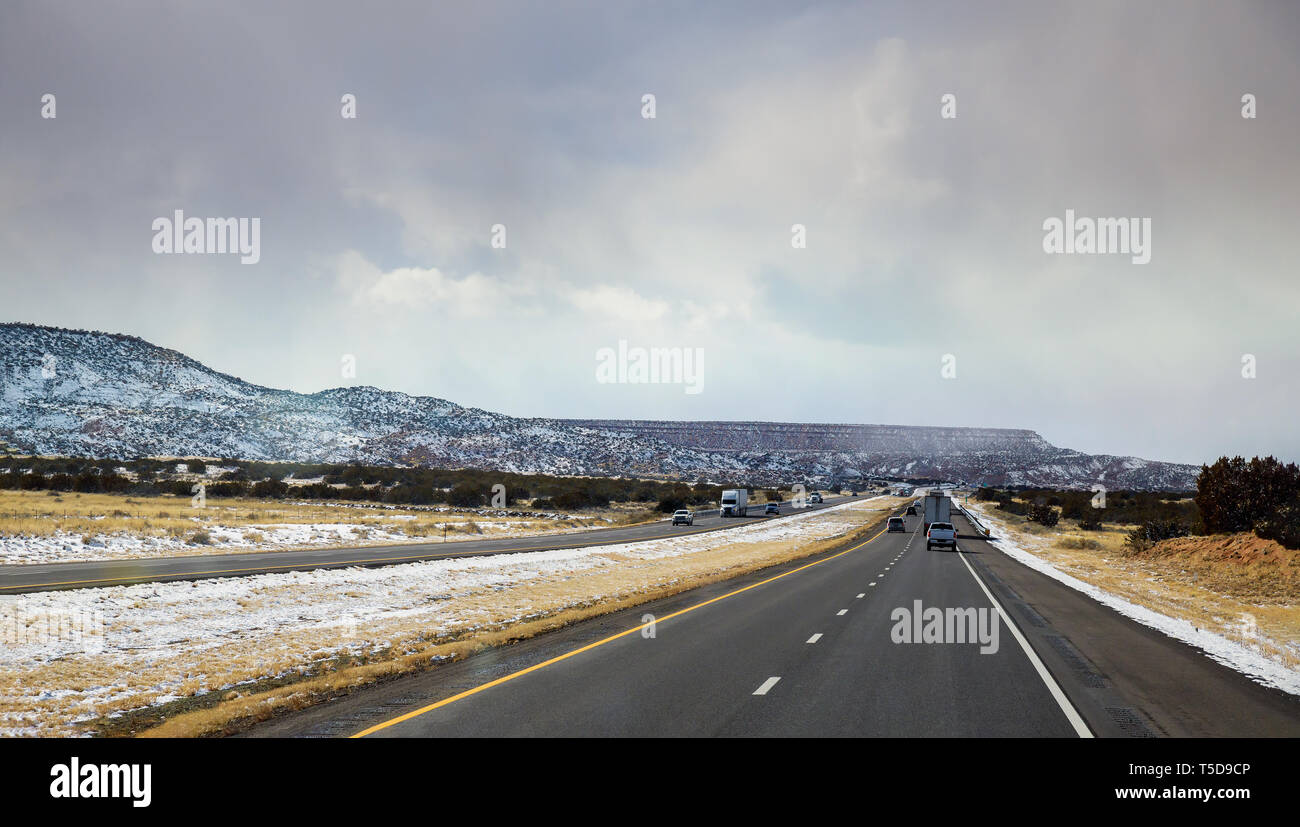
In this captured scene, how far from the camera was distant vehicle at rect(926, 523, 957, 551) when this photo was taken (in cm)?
4725

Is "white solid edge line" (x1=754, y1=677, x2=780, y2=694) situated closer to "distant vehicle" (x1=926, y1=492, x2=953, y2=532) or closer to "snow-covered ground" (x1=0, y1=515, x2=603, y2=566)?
"snow-covered ground" (x1=0, y1=515, x2=603, y2=566)

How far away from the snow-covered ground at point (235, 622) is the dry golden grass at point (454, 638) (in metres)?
0.10

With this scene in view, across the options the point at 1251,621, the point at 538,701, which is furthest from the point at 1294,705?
the point at 1251,621

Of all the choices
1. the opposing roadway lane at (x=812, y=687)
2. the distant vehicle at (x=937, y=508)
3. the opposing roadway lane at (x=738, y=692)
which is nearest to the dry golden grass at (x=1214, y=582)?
the opposing roadway lane at (x=812, y=687)

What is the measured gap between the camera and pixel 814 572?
3228cm

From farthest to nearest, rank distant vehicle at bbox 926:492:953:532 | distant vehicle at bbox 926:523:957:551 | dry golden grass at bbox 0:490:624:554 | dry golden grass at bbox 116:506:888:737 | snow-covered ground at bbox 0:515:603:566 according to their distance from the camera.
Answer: distant vehicle at bbox 926:492:953:532, distant vehicle at bbox 926:523:957:551, dry golden grass at bbox 0:490:624:554, snow-covered ground at bbox 0:515:603:566, dry golden grass at bbox 116:506:888:737

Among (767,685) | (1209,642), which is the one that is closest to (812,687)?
(767,685)

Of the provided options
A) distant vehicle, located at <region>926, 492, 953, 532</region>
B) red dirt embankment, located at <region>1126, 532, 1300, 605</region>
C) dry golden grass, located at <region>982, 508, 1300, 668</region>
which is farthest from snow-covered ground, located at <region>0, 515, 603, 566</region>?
red dirt embankment, located at <region>1126, 532, 1300, 605</region>

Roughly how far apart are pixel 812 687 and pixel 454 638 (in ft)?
26.7

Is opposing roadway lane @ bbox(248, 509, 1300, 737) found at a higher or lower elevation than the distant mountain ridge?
lower

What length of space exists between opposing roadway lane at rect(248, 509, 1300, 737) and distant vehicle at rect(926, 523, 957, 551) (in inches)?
1114

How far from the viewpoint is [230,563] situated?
102 feet

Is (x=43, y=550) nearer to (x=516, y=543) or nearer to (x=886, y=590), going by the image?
(x=516, y=543)
